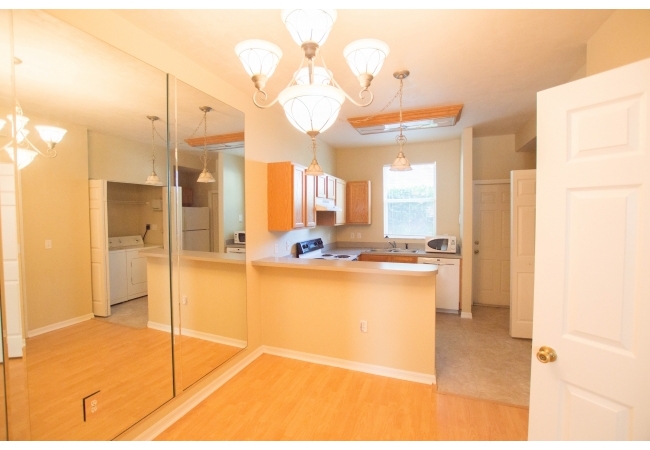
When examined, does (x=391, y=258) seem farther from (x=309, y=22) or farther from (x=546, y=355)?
(x=309, y=22)

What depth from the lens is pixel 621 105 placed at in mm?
1044

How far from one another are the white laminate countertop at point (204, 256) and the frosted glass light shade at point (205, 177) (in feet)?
1.99

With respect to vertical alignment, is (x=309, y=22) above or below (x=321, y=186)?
Answer: above

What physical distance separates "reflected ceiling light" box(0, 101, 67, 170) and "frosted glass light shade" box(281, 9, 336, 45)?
1.29 metres

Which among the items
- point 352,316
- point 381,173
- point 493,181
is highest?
point 381,173

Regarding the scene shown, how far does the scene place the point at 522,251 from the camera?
341 cm

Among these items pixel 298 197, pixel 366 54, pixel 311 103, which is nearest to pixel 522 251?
pixel 298 197

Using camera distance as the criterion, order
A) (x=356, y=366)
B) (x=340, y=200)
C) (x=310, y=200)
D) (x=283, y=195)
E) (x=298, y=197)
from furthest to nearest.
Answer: (x=340, y=200), (x=310, y=200), (x=298, y=197), (x=283, y=195), (x=356, y=366)

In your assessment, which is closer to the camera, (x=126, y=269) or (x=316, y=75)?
(x=316, y=75)

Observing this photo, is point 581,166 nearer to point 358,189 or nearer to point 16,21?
point 16,21

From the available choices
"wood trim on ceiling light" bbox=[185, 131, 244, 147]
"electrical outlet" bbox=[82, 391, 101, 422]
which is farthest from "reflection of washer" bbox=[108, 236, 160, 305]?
"wood trim on ceiling light" bbox=[185, 131, 244, 147]

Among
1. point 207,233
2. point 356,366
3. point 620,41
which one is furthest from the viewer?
point 356,366

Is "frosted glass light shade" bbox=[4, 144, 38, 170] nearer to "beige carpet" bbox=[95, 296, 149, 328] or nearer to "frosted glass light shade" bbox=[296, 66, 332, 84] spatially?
"beige carpet" bbox=[95, 296, 149, 328]

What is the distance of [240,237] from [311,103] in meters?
1.92
